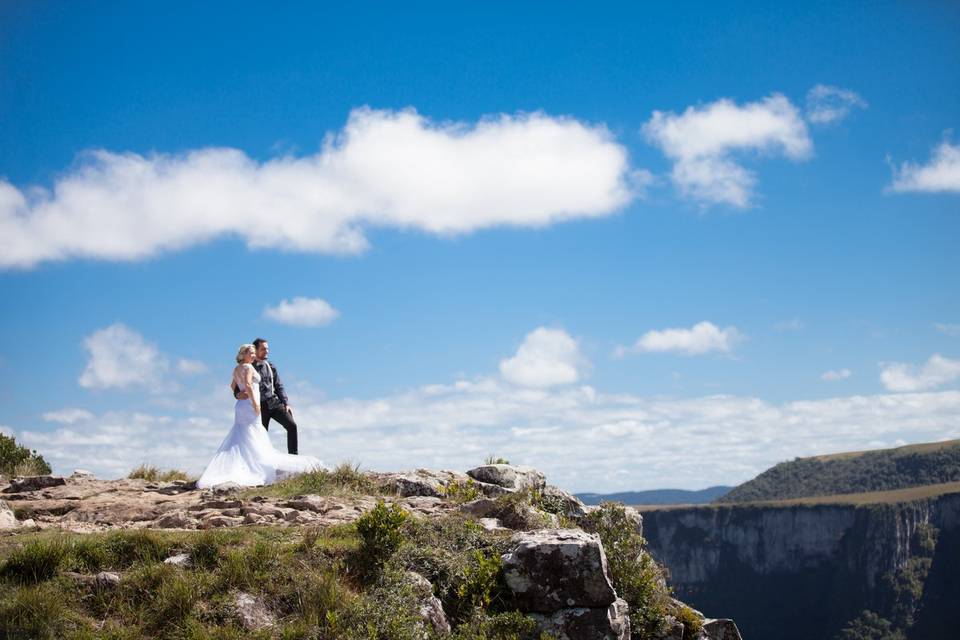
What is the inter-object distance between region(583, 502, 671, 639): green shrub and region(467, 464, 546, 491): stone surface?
8.45 feet

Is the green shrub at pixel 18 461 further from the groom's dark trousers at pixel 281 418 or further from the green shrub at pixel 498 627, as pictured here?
the green shrub at pixel 498 627

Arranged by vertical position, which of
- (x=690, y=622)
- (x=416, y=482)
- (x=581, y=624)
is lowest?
(x=690, y=622)

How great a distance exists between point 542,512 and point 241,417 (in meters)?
7.75

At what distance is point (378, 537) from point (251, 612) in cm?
204

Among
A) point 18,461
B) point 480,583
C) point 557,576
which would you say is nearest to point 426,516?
point 480,583

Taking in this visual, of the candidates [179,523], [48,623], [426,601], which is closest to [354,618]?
[426,601]

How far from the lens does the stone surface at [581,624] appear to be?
38.2 feet

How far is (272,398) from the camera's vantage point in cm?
1942

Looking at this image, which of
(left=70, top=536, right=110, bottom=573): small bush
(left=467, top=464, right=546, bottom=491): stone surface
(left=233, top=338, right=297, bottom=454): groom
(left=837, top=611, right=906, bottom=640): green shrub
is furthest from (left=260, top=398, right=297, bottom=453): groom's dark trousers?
(left=837, top=611, right=906, bottom=640): green shrub

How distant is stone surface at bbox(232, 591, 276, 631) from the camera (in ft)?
34.0

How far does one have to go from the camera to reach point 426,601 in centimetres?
1113

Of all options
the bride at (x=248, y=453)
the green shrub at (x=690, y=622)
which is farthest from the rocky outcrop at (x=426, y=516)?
the green shrub at (x=690, y=622)

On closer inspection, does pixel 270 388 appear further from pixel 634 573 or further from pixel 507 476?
pixel 634 573

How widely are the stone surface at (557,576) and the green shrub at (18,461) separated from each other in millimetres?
15129
